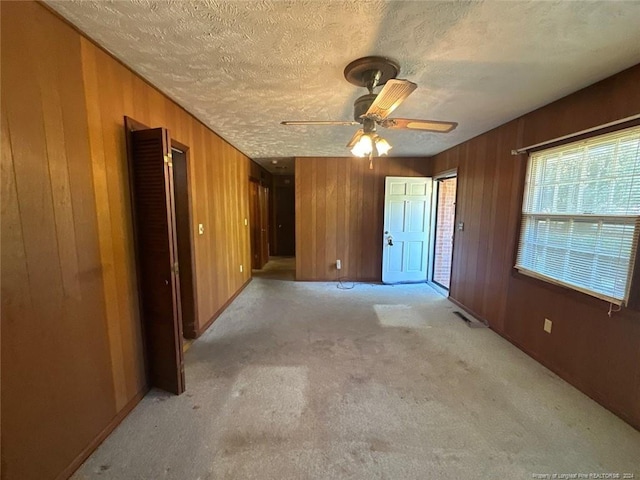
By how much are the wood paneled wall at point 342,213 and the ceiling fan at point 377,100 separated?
9.40ft

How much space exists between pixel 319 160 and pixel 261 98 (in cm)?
268

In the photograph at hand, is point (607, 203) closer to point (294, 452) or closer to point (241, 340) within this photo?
point (294, 452)

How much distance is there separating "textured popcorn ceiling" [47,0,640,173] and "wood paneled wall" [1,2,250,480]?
220 millimetres

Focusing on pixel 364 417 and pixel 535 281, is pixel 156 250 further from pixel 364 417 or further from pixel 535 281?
pixel 535 281

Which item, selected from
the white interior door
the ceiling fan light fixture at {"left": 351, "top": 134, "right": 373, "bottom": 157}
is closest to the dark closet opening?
the ceiling fan light fixture at {"left": 351, "top": 134, "right": 373, "bottom": 157}

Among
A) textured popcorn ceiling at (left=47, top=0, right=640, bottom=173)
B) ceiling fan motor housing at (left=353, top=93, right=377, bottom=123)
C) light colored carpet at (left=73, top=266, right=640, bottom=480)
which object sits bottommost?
light colored carpet at (left=73, top=266, right=640, bottom=480)

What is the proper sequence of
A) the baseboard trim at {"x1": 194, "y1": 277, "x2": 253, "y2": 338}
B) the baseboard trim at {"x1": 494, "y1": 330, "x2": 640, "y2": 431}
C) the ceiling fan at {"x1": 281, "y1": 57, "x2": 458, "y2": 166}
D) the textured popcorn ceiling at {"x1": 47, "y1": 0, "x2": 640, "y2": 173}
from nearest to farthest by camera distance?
1. the textured popcorn ceiling at {"x1": 47, "y1": 0, "x2": 640, "y2": 173}
2. the ceiling fan at {"x1": 281, "y1": 57, "x2": 458, "y2": 166}
3. the baseboard trim at {"x1": 494, "y1": 330, "x2": 640, "y2": 431}
4. the baseboard trim at {"x1": 194, "y1": 277, "x2": 253, "y2": 338}

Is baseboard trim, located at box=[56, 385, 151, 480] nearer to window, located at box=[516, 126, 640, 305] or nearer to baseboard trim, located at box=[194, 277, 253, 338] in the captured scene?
baseboard trim, located at box=[194, 277, 253, 338]

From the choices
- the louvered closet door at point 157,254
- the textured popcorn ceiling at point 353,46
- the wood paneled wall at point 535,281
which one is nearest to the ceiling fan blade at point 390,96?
the textured popcorn ceiling at point 353,46

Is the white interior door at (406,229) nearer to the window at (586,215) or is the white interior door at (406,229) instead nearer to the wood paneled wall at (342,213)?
the wood paneled wall at (342,213)

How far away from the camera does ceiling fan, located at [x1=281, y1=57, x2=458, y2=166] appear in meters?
1.50

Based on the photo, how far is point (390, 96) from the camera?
4.93 feet

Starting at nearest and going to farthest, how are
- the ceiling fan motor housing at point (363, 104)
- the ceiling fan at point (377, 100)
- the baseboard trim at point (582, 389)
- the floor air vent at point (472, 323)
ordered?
the ceiling fan at point (377, 100) < the baseboard trim at point (582, 389) < the ceiling fan motor housing at point (363, 104) < the floor air vent at point (472, 323)

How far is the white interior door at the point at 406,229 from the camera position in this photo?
4.74m
